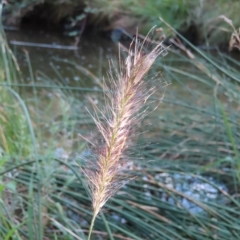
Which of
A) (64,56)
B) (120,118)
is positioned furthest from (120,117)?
(64,56)

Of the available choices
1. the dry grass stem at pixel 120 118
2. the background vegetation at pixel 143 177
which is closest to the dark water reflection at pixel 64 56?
the background vegetation at pixel 143 177

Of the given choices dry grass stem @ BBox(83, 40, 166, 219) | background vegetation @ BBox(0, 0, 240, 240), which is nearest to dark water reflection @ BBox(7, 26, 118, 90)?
background vegetation @ BBox(0, 0, 240, 240)

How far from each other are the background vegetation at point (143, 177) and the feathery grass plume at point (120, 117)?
0.10 metres

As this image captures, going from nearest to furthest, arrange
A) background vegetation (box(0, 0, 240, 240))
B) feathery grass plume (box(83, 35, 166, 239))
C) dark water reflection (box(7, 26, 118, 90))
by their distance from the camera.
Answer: feathery grass plume (box(83, 35, 166, 239))
background vegetation (box(0, 0, 240, 240))
dark water reflection (box(7, 26, 118, 90))

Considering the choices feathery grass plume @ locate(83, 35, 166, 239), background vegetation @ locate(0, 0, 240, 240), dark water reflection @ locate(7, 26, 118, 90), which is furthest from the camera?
dark water reflection @ locate(7, 26, 118, 90)

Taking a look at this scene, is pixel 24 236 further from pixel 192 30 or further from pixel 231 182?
pixel 192 30

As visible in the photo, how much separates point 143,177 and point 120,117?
78 centimetres

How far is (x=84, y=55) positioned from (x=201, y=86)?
1361 mm

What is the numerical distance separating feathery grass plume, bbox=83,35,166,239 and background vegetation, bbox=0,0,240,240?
0.34ft

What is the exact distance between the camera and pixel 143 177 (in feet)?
3.93

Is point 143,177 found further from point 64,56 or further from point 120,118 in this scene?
point 64,56

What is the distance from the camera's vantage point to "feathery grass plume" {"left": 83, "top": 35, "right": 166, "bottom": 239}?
0.42 metres

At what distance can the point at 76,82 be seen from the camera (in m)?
2.96

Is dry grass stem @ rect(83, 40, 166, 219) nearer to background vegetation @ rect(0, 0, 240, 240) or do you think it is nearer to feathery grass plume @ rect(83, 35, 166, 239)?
feathery grass plume @ rect(83, 35, 166, 239)
